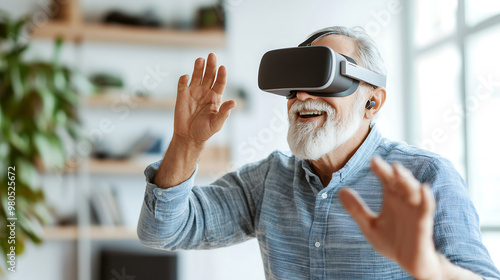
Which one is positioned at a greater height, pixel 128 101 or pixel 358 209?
pixel 128 101

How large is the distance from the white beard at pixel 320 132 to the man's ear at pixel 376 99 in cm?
8

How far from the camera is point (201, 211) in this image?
1.48 m

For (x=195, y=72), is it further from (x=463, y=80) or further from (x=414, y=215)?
(x=463, y=80)

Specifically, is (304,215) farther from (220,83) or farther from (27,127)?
(27,127)

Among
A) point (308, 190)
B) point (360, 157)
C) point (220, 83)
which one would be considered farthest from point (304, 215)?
point (220, 83)

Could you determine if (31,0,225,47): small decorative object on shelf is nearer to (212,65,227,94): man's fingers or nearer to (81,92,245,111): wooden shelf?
(81,92,245,111): wooden shelf

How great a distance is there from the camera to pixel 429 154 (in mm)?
1289

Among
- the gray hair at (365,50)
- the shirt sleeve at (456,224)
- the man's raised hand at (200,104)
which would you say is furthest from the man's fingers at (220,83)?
the shirt sleeve at (456,224)

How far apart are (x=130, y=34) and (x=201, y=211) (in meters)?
2.21

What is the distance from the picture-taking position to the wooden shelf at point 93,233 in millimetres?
3262

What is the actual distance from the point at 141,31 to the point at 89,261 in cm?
157

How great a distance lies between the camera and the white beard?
1376 mm

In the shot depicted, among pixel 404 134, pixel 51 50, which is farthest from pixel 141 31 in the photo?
pixel 404 134

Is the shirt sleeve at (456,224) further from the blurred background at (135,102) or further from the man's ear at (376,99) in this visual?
the blurred background at (135,102)
